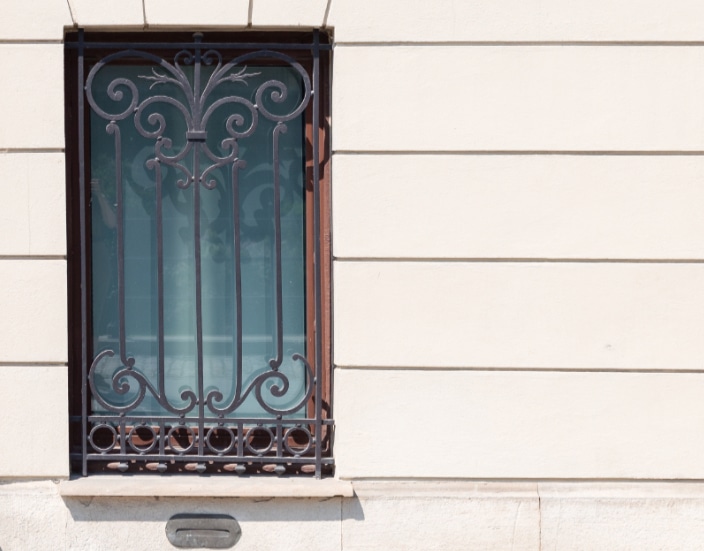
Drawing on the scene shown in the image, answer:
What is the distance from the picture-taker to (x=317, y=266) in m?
4.89

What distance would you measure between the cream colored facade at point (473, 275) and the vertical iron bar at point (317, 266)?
14cm

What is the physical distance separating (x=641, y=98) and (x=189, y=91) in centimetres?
240

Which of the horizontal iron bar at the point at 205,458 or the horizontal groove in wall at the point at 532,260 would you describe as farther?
the horizontal iron bar at the point at 205,458

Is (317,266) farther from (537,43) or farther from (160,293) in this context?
(537,43)

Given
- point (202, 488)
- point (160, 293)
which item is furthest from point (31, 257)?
point (202, 488)

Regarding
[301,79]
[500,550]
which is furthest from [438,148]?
[500,550]

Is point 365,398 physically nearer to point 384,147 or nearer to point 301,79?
point 384,147

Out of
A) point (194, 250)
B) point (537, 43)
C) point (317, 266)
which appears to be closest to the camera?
point (537, 43)

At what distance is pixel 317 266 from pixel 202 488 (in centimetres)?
133

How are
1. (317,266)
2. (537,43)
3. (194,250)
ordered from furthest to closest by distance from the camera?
(194,250), (317,266), (537,43)

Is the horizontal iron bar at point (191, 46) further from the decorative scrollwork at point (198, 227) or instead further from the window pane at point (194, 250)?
the window pane at point (194, 250)

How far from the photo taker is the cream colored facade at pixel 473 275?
473cm

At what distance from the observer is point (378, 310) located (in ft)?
15.7

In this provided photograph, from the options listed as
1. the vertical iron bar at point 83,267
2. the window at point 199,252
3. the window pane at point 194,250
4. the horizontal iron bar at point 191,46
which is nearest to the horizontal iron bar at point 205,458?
the window at point 199,252
